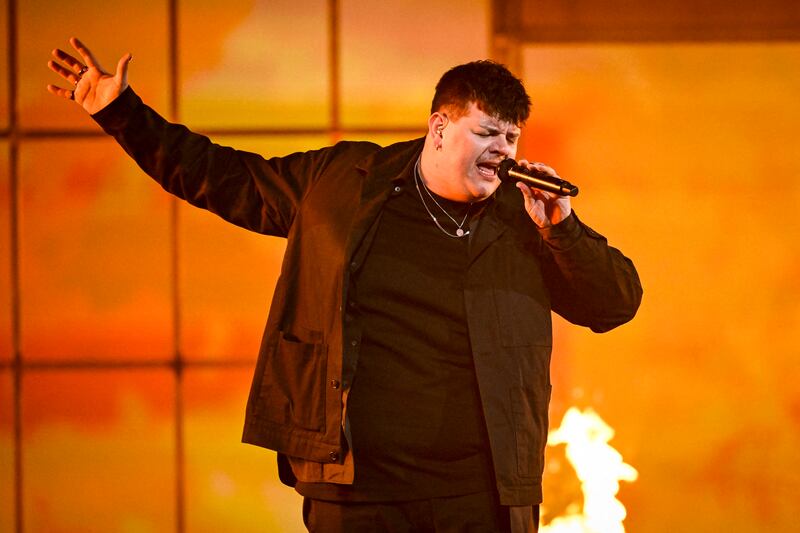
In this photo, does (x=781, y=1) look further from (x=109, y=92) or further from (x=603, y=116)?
(x=109, y=92)

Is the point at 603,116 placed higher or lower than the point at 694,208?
higher

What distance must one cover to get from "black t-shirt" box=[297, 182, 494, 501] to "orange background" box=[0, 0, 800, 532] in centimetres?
153

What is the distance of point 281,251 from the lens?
4.11m


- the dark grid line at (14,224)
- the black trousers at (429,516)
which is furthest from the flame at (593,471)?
the dark grid line at (14,224)

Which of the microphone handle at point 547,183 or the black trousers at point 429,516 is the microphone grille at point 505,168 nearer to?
the microphone handle at point 547,183

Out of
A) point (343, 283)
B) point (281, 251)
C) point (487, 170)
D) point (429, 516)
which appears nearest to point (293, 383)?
point (343, 283)

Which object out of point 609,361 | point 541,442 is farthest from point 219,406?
point 541,442

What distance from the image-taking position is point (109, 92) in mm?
2736

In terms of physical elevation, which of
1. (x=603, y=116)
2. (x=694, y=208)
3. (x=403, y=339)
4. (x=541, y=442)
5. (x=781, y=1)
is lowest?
(x=541, y=442)

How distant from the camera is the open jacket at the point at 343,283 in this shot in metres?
2.57

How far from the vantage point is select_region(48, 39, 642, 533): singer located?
2559 millimetres

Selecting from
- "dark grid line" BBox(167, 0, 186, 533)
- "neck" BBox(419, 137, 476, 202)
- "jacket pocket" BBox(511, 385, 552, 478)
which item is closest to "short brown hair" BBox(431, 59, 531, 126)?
"neck" BBox(419, 137, 476, 202)

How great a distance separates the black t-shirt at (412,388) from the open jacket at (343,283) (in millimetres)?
46

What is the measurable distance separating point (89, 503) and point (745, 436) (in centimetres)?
252
